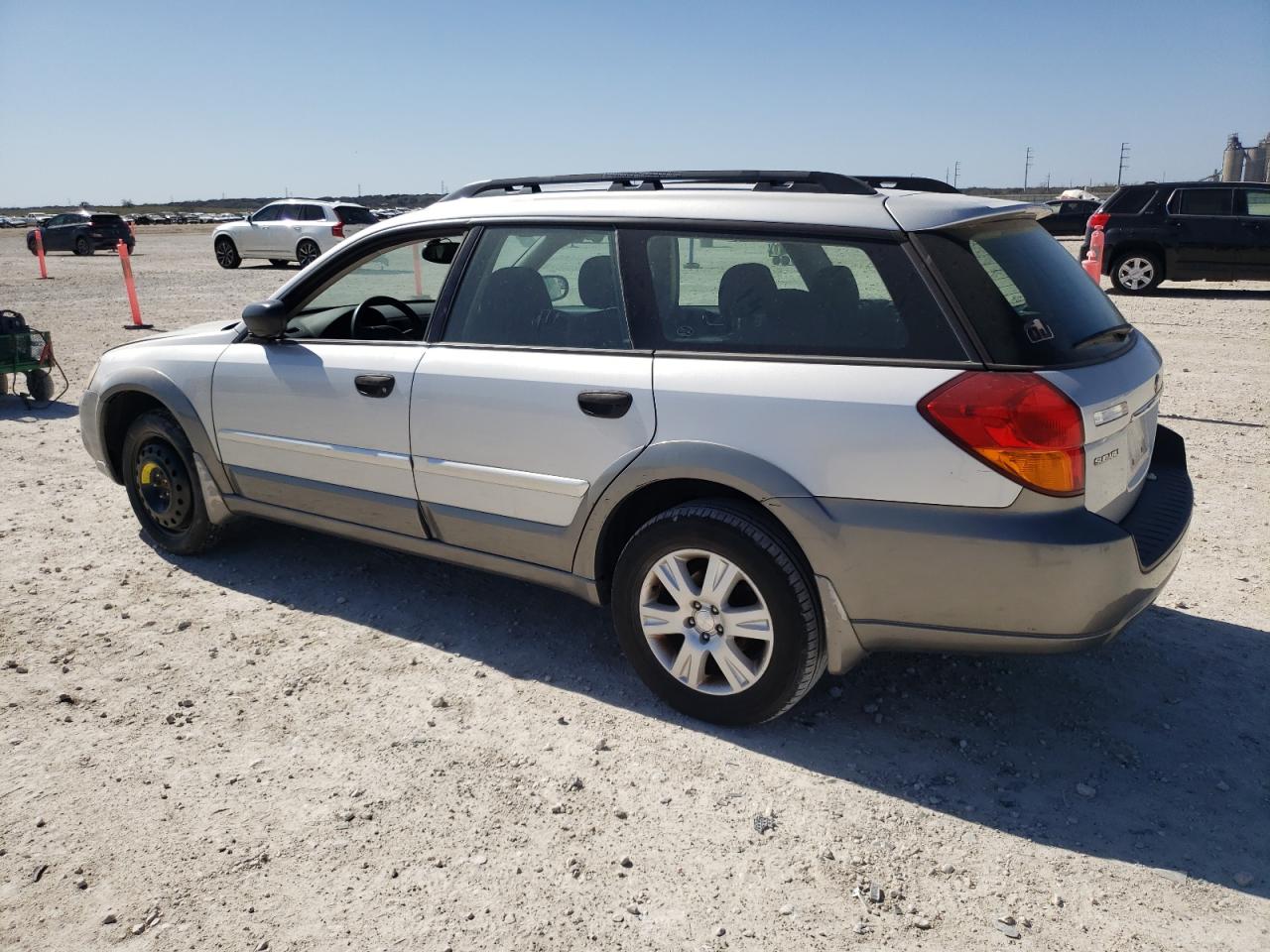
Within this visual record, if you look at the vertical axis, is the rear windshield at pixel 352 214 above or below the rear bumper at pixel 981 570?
above

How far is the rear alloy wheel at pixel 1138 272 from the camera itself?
14.9m

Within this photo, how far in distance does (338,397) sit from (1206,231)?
580 inches

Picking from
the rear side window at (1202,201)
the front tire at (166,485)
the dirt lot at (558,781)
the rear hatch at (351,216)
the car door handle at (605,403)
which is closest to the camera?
the dirt lot at (558,781)

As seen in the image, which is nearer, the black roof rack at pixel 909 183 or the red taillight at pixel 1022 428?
the red taillight at pixel 1022 428

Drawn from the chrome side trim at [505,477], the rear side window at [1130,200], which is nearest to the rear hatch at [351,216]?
the rear side window at [1130,200]

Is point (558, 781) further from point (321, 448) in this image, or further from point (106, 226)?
point (106, 226)

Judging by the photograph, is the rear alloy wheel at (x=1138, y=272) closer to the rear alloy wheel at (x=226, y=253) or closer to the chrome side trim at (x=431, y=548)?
the chrome side trim at (x=431, y=548)

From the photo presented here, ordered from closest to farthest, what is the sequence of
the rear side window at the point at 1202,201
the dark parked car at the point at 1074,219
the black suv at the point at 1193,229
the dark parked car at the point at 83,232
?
the black suv at the point at 1193,229 → the rear side window at the point at 1202,201 → the dark parked car at the point at 1074,219 → the dark parked car at the point at 83,232

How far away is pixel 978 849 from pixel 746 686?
84 cm

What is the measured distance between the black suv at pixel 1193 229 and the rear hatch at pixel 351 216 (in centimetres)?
1729

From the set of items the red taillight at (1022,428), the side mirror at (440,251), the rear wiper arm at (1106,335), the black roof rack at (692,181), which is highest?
the black roof rack at (692,181)

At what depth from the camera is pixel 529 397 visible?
346cm

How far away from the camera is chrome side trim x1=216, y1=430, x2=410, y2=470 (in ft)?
12.8

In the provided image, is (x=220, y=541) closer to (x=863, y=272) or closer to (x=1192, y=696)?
(x=863, y=272)
